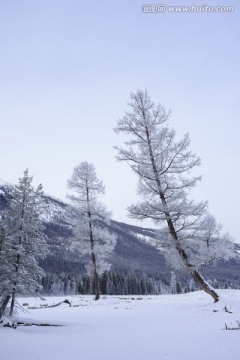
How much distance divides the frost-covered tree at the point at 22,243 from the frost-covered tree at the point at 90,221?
1271 cm

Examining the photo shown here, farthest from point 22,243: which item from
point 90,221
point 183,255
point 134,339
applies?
point 90,221

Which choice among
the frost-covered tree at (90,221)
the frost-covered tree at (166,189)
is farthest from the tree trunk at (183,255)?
the frost-covered tree at (90,221)

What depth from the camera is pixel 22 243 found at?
46.0 ft

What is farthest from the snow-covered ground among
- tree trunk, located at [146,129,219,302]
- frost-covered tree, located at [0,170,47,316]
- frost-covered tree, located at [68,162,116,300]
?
frost-covered tree, located at [68,162,116,300]

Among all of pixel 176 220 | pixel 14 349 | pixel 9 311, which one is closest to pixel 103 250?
pixel 176 220

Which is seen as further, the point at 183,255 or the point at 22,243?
the point at 183,255

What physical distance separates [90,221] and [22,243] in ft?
46.0

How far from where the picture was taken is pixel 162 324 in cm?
1210

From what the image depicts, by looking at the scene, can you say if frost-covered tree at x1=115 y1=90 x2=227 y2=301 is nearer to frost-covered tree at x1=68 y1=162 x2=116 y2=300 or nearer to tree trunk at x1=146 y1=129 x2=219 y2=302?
tree trunk at x1=146 y1=129 x2=219 y2=302

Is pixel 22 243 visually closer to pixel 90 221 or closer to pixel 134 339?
pixel 134 339

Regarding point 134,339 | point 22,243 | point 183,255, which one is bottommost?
point 134,339

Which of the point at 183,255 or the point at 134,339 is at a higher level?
the point at 183,255

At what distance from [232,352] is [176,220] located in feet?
30.1

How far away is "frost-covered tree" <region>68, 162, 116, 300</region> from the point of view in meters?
27.1
